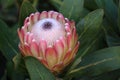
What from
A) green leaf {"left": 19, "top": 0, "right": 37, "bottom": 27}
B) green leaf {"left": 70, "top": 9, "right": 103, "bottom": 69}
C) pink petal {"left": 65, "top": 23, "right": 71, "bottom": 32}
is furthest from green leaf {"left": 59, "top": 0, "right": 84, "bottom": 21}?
pink petal {"left": 65, "top": 23, "right": 71, "bottom": 32}

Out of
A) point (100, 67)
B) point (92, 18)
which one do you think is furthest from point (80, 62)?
point (92, 18)

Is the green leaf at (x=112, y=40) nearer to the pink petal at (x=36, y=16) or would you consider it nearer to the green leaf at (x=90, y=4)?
the green leaf at (x=90, y=4)

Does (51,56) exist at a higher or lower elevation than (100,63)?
higher


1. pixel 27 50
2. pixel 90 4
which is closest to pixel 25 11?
pixel 27 50

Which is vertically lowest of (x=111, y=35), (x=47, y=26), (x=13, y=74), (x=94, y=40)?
(x=13, y=74)

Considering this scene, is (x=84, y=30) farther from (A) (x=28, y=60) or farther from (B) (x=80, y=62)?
(A) (x=28, y=60)

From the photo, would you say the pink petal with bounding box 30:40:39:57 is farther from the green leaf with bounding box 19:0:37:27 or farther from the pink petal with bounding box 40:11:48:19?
the green leaf with bounding box 19:0:37:27

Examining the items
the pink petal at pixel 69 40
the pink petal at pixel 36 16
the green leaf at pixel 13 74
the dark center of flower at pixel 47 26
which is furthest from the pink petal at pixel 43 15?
the green leaf at pixel 13 74

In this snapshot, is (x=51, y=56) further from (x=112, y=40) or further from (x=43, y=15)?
(x=112, y=40)
